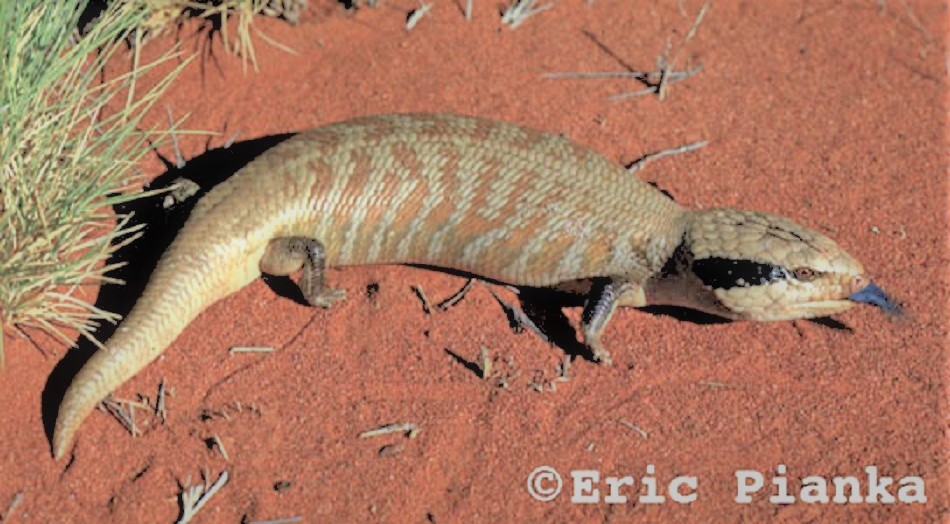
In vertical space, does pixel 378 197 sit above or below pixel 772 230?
above

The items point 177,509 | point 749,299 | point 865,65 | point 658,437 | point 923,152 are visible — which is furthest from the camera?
point 865,65

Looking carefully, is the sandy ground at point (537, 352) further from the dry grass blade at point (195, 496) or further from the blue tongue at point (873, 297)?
the blue tongue at point (873, 297)

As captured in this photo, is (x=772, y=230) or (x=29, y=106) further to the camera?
(x=772, y=230)

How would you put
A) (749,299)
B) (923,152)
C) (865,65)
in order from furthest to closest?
(865,65) < (923,152) < (749,299)

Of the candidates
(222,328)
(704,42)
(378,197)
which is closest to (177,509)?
(222,328)

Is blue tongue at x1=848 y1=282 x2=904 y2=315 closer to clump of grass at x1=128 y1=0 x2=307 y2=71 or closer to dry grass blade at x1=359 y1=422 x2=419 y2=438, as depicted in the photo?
dry grass blade at x1=359 y1=422 x2=419 y2=438

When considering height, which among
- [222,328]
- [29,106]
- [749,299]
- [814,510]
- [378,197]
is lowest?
[814,510]

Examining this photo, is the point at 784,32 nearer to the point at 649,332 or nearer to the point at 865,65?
the point at 865,65

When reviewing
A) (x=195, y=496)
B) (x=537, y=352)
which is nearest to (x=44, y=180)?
(x=195, y=496)
